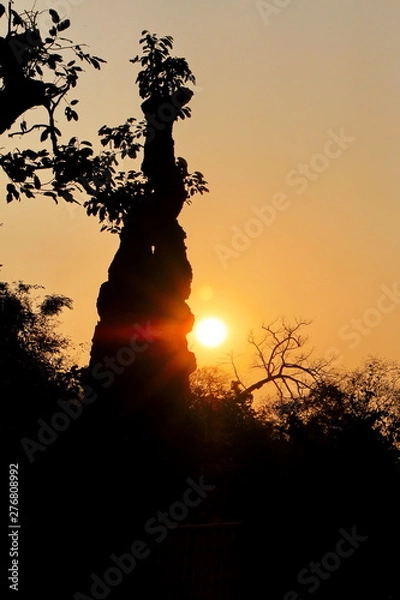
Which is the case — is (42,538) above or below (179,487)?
below

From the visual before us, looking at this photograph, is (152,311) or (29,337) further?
(29,337)

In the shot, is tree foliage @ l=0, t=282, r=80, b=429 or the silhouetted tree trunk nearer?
the silhouetted tree trunk

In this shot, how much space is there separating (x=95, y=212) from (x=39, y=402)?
1562 centimetres

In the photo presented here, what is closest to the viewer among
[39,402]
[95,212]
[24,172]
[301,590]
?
[24,172]

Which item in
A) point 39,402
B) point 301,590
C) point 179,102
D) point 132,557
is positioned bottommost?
point 301,590

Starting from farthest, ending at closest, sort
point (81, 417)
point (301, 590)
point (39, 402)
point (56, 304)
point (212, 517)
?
point (56, 304) → point (212, 517) → point (39, 402) → point (81, 417) → point (301, 590)

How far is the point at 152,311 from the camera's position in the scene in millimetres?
24859

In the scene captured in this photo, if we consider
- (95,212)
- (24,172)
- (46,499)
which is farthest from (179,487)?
(24,172)

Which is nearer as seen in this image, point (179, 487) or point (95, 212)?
point (95, 212)

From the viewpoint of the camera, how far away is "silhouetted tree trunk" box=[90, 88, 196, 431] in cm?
2292

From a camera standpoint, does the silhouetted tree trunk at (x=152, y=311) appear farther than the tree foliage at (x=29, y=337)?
No

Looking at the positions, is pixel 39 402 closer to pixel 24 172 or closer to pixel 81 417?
pixel 81 417

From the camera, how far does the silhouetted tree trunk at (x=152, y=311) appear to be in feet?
75.2

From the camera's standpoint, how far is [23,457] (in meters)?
14.6
